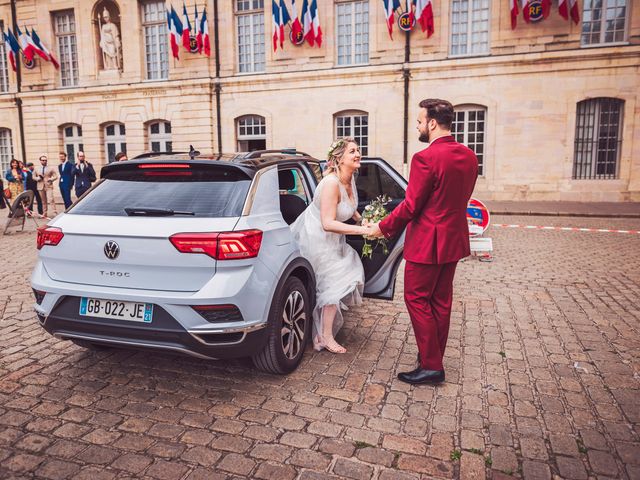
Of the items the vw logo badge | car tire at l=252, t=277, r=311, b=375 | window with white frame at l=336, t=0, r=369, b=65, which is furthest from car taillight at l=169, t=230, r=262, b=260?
window with white frame at l=336, t=0, r=369, b=65

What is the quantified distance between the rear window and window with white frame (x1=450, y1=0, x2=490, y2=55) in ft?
56.6

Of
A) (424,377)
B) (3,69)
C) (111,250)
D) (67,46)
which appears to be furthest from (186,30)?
(424,377)

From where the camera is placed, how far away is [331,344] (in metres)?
4.32

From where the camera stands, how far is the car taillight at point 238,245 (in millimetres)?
3109

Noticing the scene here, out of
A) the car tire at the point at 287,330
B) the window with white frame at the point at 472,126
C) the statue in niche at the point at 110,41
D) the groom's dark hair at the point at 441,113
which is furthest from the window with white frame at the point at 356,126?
the groom's dark hair at the point at 441,113

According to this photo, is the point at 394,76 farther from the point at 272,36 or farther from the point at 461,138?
the point at 272,36

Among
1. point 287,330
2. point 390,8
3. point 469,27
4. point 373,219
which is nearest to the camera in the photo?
point 287,330

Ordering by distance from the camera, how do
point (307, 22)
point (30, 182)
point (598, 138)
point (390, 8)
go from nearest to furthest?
point (30, 182) < point (598, 138) < point (390, 8) < point (307, 22)

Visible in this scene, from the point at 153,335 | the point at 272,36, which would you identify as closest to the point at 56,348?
the point at 153,335

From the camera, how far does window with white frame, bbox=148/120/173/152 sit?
2248 centimetres

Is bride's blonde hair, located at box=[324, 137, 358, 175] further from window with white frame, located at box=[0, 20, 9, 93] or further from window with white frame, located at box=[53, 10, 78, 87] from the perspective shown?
window with white frame, located at box=[0, 20, 9, 93]

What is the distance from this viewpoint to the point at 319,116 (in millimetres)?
20078

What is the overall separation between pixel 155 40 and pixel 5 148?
10341mm

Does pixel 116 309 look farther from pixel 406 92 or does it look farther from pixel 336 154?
pixel 406 92
